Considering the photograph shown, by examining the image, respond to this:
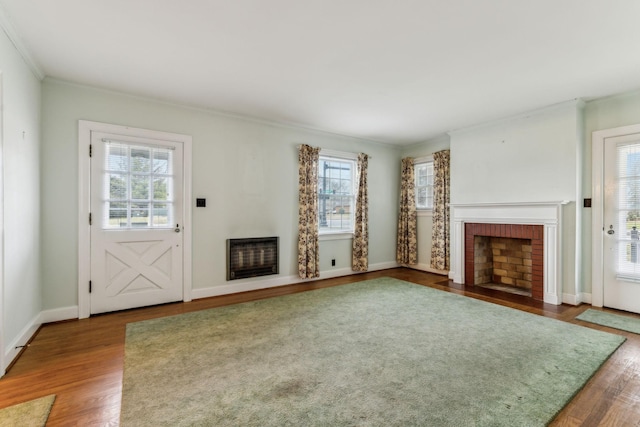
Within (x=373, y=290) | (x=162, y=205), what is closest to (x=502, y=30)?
(x=373, y=290)

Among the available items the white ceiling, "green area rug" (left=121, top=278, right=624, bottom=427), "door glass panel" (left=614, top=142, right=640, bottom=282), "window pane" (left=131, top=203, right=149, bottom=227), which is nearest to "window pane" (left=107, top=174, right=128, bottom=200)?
"window pane" (left=131, top=203, right=149, bottom=227)

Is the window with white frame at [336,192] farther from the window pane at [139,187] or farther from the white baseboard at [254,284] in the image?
the window pane at [139,187]

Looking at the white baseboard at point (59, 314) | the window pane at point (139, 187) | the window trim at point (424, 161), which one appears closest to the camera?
the white baseboard at point (59, 314)

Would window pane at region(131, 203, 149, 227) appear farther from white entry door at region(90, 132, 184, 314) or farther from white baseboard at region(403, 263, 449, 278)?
white baseboard at region(403, 263, 449, 278)

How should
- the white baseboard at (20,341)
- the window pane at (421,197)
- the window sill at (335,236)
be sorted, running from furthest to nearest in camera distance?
1. the window pane at (421,197)
2. the window sill at (335,236)
3. the white baseboard at (20,341)

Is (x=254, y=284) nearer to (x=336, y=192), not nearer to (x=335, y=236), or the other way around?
(x=335, y=236)

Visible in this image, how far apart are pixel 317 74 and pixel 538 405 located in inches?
128

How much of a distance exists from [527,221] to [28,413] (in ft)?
17.8

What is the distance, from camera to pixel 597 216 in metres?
3.88

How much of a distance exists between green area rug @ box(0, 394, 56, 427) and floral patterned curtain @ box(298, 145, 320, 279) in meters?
3.44

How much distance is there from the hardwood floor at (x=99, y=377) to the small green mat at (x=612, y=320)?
115 mm

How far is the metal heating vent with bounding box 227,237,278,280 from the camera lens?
14.7ft

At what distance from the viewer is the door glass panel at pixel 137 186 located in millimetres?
3641

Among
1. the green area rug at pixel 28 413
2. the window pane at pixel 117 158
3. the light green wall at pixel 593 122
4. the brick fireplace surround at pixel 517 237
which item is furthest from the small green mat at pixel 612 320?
the window pane at pixel 117 158
